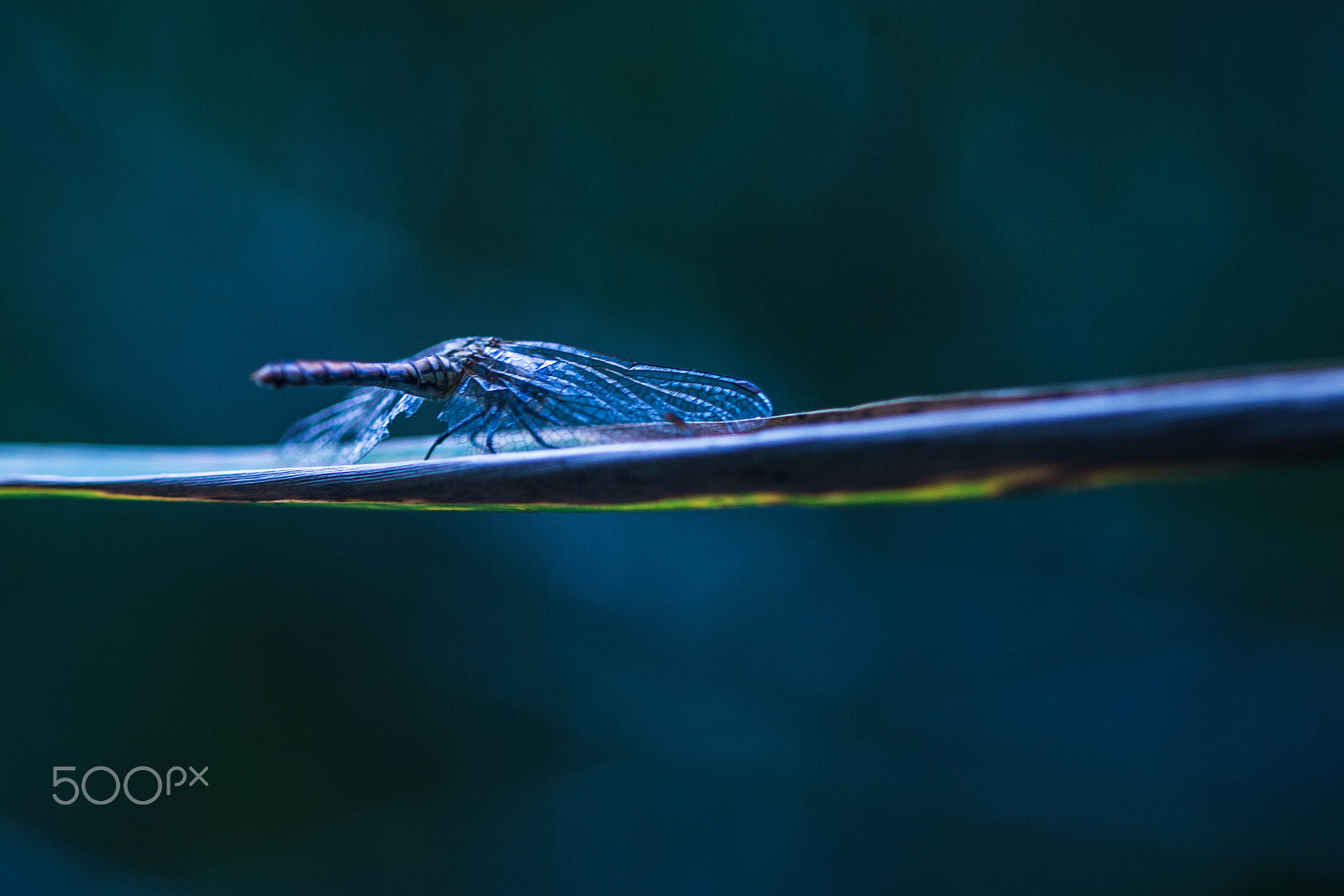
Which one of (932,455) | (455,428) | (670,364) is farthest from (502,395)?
(670,364)

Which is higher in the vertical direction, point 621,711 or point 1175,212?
point 1175,212

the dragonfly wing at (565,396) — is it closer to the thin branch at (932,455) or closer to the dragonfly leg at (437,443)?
the dragonfly leg at (437,443)

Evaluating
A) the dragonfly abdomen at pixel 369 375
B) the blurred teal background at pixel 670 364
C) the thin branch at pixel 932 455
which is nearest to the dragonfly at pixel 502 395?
the dragonfly abdomen at pixel 369 375

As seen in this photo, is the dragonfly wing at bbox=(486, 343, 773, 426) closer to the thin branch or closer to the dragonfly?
the dragonfly

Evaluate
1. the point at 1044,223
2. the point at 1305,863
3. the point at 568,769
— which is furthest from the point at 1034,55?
the point at 568,769

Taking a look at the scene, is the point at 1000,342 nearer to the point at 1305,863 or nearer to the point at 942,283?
the point at 942,283

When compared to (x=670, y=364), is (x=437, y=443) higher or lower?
lower

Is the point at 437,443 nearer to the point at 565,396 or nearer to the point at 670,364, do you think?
the point at 565,396
